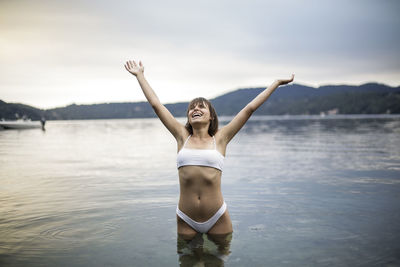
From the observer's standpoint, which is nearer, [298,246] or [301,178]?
[298,246]

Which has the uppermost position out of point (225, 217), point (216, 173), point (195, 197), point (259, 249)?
point (216, 173)

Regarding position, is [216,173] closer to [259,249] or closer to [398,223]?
[259,249]

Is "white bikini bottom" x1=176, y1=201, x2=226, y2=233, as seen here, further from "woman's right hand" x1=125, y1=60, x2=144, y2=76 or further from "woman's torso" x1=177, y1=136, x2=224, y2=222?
"woman's right hand" x1=125, y1=60, x2=144, y2=76

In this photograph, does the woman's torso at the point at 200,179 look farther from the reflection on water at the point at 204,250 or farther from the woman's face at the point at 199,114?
the reflection on water at the point at 204,250

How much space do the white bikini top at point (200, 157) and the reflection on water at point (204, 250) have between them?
1.17 metres

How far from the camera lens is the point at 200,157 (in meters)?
4.87

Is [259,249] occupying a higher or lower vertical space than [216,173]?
lower

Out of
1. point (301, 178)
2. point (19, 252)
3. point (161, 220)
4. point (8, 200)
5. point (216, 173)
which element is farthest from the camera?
point (301, 178)

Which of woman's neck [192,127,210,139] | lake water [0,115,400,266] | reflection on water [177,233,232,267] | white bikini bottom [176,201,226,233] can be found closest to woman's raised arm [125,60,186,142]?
woman's neck [192,127,210,139]

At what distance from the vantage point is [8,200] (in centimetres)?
934

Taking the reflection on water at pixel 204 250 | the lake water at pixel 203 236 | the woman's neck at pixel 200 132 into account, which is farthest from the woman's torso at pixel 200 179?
the lake water at pixel 203 236

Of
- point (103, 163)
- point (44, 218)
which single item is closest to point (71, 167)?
point (103, 163)

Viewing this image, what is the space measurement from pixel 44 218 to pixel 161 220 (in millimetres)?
2575

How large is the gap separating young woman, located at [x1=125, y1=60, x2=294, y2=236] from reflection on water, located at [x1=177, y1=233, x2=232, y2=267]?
22 cm
